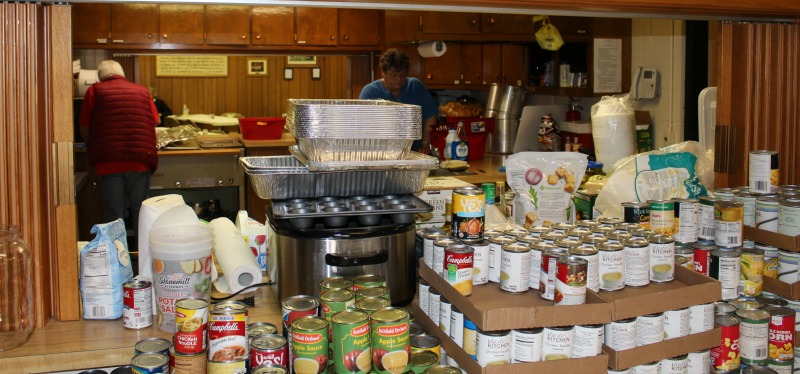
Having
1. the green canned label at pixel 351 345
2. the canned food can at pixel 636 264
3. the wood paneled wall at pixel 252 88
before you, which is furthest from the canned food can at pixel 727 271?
the wood paneled wall at pixel 252 88

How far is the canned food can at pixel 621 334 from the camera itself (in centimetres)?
187

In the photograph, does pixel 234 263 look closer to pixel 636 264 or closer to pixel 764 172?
pixel 636 264

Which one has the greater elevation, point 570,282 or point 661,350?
point 570,282

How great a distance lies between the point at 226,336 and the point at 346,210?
614mm

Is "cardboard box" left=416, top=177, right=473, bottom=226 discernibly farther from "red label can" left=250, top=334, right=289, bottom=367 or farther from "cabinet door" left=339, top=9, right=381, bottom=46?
"cabinet door" left=339, top=9, right=381, bottom=46

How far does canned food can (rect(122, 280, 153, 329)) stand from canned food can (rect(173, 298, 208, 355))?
0.40 meters

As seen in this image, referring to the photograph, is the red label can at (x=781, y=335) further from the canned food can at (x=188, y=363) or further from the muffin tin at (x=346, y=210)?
the canned food can at (x=188, y=363)

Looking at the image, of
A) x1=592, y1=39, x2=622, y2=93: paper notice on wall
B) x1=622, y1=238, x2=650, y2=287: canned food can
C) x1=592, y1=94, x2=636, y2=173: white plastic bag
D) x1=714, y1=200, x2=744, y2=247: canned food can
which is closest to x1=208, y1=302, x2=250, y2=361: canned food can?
x1=622, y1=238, x2=650, y2=287: canned food can

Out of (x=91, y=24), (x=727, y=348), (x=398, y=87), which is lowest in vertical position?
(x=727, y=348)

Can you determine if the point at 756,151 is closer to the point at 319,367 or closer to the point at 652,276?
the point at 652,276

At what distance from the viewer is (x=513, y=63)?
261 inches

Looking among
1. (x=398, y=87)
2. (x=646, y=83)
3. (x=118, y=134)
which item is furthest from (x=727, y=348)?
(x=118, y=134)

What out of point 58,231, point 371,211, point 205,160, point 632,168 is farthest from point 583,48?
point 58,231

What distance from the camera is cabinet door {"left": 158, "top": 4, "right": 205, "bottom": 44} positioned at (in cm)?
645
